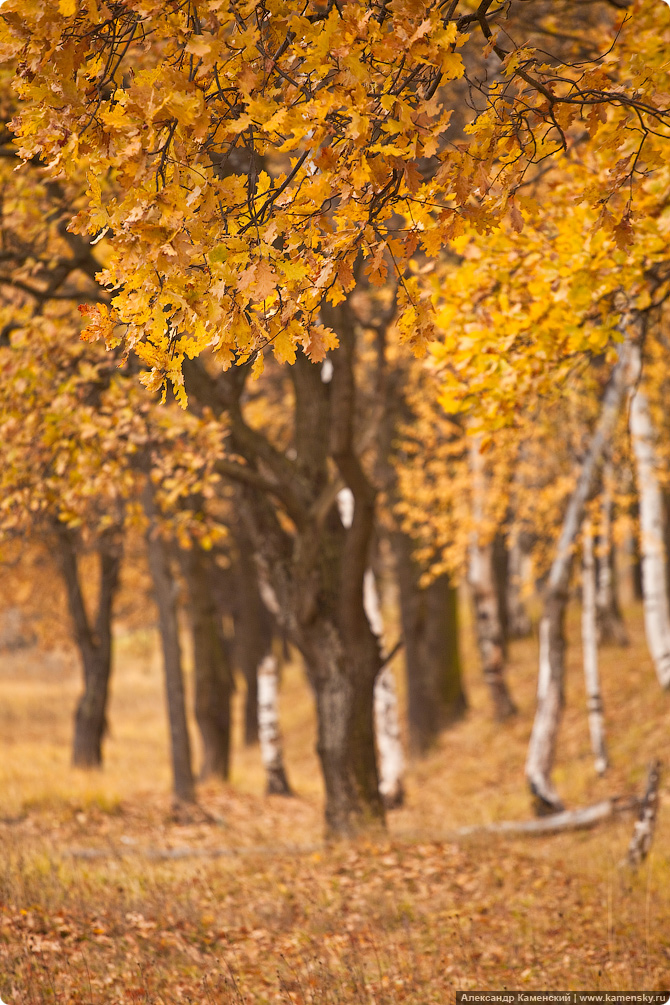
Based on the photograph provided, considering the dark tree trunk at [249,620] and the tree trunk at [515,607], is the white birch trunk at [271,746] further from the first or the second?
the tree trunk at [515,607]

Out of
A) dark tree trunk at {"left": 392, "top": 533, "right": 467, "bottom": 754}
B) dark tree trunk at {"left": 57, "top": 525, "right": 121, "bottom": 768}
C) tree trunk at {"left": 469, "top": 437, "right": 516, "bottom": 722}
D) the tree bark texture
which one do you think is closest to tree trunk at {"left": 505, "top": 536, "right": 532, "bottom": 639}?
dark tree trunk at {"left": 392, "top": 533, "right": 467, "bottom": 754}

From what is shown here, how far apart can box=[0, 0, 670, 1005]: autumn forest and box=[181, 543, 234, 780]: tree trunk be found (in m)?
0.08

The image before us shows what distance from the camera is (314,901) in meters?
6.11

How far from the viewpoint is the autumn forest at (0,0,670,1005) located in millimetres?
3107

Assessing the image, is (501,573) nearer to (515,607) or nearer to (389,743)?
(515,607)

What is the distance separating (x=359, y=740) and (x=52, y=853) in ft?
9.78

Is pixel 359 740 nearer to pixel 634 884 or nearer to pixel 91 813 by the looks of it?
pixel 634 884

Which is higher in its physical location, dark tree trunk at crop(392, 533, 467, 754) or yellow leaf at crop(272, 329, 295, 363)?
yellow leaf at crop(272, 329, 295, 363)

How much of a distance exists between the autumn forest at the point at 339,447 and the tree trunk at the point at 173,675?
6cm

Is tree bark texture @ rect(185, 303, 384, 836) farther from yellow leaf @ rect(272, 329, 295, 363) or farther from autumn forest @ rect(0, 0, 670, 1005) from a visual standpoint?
yellow leaf @ rect(272, 329, 295, 363)

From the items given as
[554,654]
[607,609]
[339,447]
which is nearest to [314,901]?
[339,447]

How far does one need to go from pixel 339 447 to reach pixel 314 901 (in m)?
3.62

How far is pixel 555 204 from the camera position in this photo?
629 cm

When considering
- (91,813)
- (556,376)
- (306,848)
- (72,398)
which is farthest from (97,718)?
(556,376)
